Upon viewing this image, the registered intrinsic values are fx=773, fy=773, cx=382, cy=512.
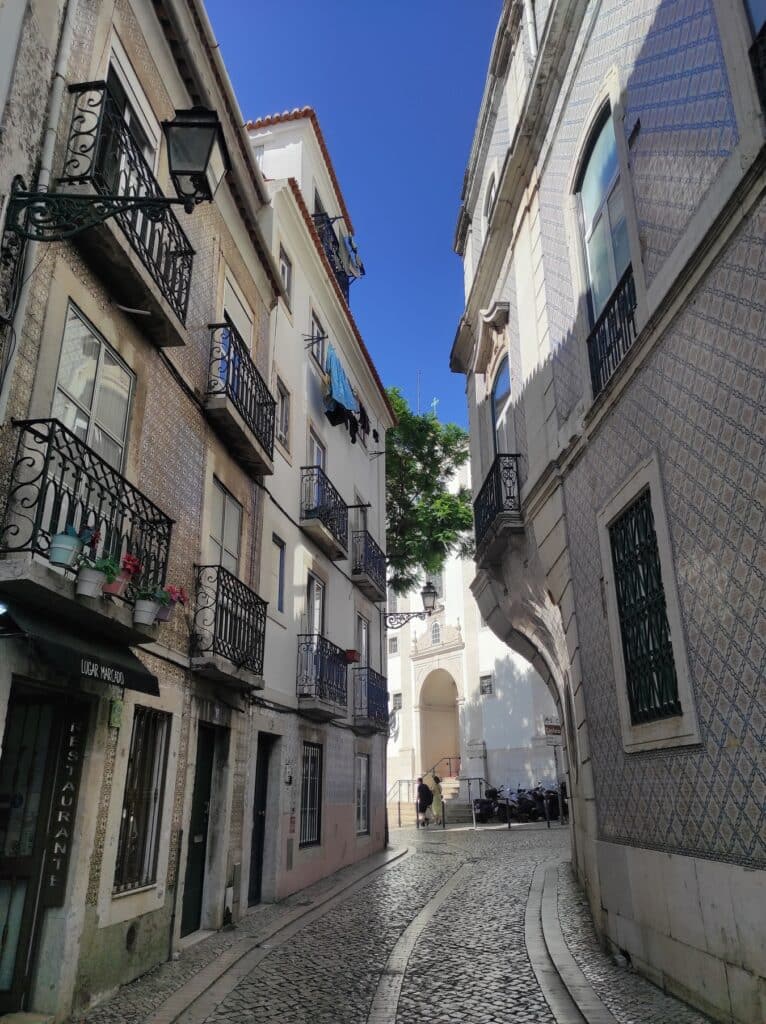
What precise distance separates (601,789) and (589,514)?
2.57 meters

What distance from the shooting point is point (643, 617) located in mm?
6297

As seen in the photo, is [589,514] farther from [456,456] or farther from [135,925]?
[456,456]

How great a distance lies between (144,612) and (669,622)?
391cm

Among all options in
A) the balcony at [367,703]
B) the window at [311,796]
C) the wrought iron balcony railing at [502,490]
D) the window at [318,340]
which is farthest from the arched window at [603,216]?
the balcony at [367,703]

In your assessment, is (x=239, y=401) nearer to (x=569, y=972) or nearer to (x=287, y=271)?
(x=287, y=271)

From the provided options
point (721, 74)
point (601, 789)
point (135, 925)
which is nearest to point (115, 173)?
point (721, 74)

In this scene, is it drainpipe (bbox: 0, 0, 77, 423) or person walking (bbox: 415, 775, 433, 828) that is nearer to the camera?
drainpipe (bbox: 0, 0, 77, 423)

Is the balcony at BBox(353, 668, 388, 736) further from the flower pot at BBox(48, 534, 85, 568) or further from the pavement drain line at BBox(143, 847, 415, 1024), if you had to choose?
the flower pot at BBox(48, 534, 85, 568)

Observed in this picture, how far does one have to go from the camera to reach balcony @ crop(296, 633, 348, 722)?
1174 centimetres

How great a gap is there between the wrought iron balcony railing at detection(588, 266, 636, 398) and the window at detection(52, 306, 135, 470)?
4.34m

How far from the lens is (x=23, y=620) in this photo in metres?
4.67

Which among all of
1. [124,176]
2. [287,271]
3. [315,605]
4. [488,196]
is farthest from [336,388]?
[124,176]

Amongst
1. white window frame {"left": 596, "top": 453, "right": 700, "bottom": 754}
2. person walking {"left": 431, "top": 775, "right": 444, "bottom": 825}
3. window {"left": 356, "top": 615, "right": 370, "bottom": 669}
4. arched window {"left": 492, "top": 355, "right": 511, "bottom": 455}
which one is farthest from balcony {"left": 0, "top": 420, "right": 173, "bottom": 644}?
person walking {"left": 431, "top": 775, "right": 444, "bottom": 825}

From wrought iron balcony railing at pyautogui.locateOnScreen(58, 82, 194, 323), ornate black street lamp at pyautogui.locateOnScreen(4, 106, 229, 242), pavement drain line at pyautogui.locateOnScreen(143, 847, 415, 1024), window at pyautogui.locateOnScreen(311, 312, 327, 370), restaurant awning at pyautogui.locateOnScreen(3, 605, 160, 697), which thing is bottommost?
pavement drain line at pyautogui.locateOnScreen(143, 847, 415, 1024)
